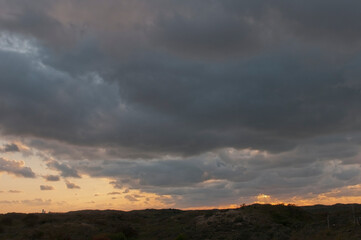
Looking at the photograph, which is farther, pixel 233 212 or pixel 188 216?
pixel 188 216

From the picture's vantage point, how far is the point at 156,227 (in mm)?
63812

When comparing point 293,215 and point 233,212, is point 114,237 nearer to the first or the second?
point 233,212

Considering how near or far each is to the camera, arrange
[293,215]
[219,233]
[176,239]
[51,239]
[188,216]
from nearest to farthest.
Answer: [176,239] < [219,233] < [51,239] < [293,215] < [188,216]

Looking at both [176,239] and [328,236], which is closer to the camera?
[328,236]

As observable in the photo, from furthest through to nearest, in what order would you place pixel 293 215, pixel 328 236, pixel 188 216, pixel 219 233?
pixel 188 216 → pixel 293 215 → pixel 219 233 → pixel 328 236

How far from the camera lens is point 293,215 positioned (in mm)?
62312

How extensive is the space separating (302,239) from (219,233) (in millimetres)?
12877

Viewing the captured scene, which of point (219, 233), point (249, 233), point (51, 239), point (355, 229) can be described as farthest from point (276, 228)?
point (51, 239)

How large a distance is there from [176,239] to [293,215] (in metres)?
23.8

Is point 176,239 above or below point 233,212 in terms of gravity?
below

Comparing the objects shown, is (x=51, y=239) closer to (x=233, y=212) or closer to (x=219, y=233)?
(x=219, y=233)

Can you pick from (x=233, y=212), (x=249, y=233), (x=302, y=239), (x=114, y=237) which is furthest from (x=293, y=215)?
(x=114, y=237)

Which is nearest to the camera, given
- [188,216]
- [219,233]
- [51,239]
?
[219,233]

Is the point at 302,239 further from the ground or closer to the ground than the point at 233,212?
closer to the ground
